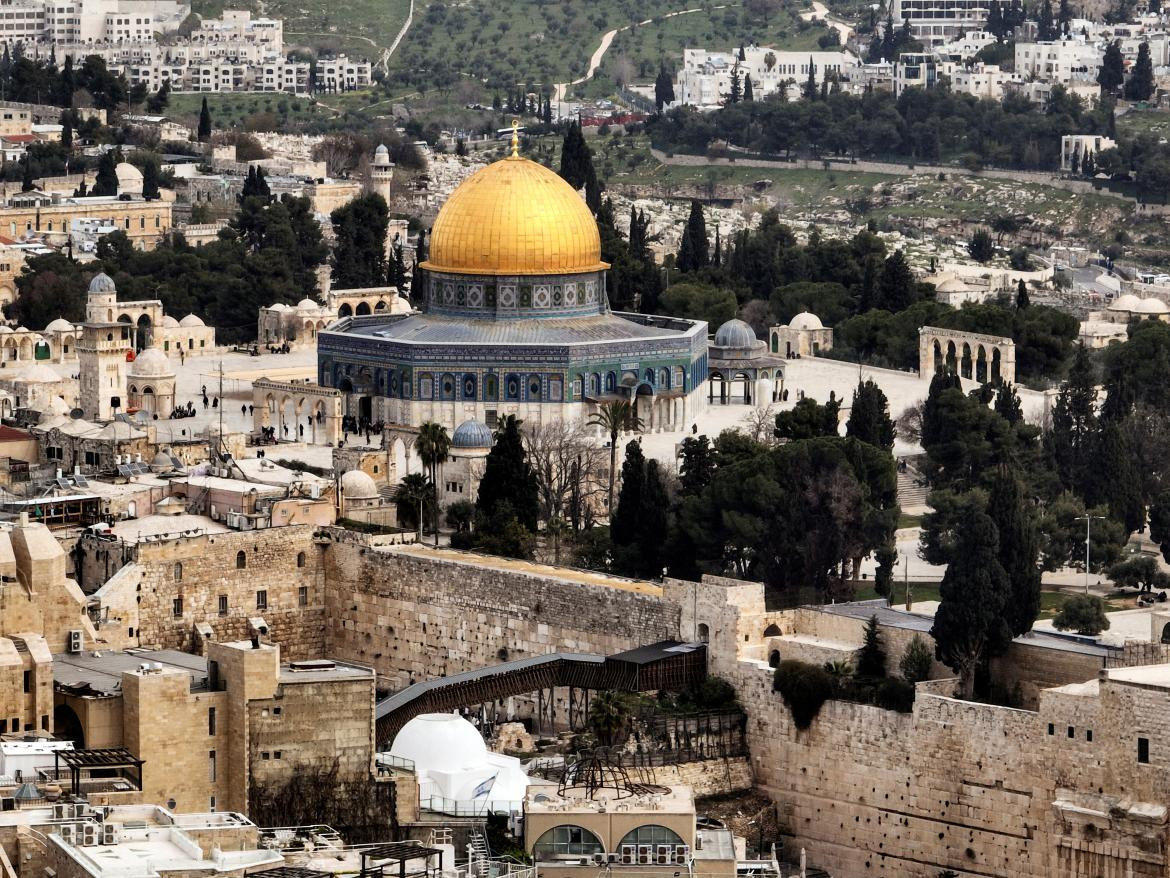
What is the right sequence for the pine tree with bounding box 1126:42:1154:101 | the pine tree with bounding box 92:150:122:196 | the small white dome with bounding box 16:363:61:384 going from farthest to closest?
the pine tree with bounding box 1126:42:1154:101
the pine tree with bounding box 92:150:122:196
the small white dome with bounding box 16:363:61:384

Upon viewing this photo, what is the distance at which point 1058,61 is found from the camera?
165250mm

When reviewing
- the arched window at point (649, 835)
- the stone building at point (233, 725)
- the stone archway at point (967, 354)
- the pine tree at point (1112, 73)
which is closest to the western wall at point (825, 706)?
the stone building at point (233, 725)

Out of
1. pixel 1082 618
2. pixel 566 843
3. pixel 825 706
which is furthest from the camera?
pixel 1082 618

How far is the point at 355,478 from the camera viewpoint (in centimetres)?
6975

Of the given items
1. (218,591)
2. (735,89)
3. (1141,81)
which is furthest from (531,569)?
(1141,81)

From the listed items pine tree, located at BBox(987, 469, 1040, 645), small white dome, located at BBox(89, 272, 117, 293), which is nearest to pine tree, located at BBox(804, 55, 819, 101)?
small white dome, located at BBox(89, 272, 117, 293)

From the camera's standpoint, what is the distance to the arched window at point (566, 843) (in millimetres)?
49406

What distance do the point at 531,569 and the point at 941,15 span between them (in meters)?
130

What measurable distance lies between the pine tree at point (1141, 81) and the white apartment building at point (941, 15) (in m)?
32.0

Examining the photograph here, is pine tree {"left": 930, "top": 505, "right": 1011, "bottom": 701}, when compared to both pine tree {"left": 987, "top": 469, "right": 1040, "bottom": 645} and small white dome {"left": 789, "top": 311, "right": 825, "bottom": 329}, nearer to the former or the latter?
pine tree {"left": 987, "top": 469, "right": 1040, "bottom": 645}

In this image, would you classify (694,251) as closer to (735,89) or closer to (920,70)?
(735,89)

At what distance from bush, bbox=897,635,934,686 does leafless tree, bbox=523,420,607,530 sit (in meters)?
13.1

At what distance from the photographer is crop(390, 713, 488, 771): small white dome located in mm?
55031

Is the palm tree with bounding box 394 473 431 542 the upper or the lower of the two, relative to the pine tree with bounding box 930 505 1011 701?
lower
